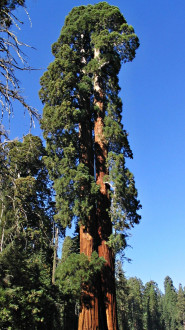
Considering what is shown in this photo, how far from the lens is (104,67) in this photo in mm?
10367

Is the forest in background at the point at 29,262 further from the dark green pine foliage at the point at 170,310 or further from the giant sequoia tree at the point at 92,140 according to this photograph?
the dark green pine foliage at the point at 170,310

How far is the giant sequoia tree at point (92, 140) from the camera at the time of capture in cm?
793

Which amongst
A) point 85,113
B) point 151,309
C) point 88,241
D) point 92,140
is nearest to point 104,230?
point 88,241

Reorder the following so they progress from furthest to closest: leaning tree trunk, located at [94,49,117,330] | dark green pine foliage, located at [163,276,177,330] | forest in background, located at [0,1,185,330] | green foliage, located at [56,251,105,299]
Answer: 1. dark green pine foliage, located at [163,276,177,330]
2. leaning tree trunk, located at [94,49,117,330]
3. green foliage, located at [56,251,105,299]
4. forest in background, located at [0,1,185,330]

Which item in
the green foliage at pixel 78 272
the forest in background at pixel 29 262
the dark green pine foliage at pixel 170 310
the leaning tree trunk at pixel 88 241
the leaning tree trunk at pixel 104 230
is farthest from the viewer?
the dark green pine foliage at pixel 170 310

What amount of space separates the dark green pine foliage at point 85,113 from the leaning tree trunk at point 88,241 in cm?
4

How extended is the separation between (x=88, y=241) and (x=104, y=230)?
0.56m

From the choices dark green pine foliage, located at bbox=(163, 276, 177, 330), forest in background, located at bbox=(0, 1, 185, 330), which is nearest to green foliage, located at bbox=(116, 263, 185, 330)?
dark green pine foliage, located at bbox=(163, 276, 177, 330)

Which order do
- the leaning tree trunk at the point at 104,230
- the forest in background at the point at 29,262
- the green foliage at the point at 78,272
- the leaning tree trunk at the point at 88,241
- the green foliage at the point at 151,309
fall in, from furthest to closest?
the green foliage at the point at 151,309 → the leaning tree trunk at the point at 104,230 → the green foliage at the point at 78,272 → the leaning tree trunk at the point at 88,241 → the forest in background at the point at 29,262

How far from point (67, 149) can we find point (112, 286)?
157 inches

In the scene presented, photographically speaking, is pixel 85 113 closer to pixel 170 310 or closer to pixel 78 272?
pixel 78 272

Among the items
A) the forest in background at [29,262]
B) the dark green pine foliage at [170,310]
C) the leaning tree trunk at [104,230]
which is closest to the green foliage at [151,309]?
the dark green pine foliage at [170,310]

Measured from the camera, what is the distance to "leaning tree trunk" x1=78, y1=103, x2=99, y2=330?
723 cm

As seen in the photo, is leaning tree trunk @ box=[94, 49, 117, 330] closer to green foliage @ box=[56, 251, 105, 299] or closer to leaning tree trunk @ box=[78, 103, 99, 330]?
leaning tree trunk @ box=[78, 103, 99, 330]
